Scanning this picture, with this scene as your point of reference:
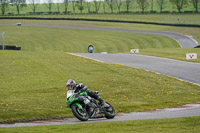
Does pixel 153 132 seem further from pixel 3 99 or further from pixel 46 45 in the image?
pixel 46 45

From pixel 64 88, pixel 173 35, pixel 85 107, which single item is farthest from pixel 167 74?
pixel 173 35

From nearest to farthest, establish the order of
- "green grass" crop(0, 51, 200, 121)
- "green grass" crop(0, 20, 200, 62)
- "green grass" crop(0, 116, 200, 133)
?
"green grass" crop(0, 116, 200, 133), "green grass" crop(0, 51, 200, 121), "green grass" crop(0, 20, 200, 62)

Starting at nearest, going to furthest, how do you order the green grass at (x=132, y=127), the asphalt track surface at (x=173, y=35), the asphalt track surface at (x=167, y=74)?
1. the green grass at (x=132, y=127)
2. the asphalt track surface at (x=167, y=74)
3. the asphalt track surface at (x=173, y=35)

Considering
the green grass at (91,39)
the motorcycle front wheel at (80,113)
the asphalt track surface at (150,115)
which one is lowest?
the green grass at (91,39)

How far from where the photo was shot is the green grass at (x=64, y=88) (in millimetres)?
18219

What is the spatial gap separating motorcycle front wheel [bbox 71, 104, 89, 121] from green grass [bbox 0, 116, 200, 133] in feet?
3.08

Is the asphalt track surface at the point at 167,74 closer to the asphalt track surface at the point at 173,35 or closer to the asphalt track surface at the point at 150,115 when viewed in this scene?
the asphalt track surface at the point at 150,115

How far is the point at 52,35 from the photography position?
269ft

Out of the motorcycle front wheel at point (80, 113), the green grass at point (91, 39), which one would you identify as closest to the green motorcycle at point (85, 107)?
the motorcycle front wheel at point (80, 113)

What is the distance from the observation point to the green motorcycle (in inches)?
615

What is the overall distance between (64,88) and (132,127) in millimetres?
9240

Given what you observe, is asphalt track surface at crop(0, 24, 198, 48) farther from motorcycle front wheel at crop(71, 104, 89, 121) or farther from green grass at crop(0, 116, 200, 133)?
green grass at crop(0, 116, 200, 133)

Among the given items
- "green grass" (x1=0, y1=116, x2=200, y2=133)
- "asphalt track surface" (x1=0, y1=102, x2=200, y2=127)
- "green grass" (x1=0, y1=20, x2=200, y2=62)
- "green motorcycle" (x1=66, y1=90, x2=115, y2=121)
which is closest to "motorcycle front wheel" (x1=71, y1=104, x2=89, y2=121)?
"green motorcycle" (x1=66, y1=90, x2=115, y2=121)

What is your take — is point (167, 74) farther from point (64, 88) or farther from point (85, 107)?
point (85, 107)
